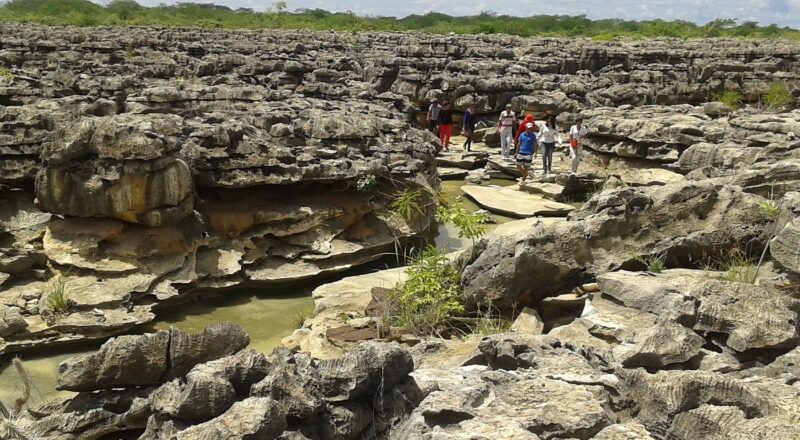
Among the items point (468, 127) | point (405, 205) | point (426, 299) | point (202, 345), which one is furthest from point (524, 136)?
point (202, 345)

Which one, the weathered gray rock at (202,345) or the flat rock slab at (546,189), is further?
the flat rock slab at (546,189)

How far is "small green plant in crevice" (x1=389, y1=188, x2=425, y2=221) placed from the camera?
8875 millimetres

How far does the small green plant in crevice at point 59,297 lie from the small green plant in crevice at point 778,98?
1670 cm

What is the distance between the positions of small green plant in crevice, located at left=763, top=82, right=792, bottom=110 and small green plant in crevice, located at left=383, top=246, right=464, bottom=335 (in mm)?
14201

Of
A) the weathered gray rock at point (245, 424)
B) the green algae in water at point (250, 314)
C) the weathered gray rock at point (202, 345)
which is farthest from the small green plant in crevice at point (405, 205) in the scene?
the weathered gray rock at point (245, 424)

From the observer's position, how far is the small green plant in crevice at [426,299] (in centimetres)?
625

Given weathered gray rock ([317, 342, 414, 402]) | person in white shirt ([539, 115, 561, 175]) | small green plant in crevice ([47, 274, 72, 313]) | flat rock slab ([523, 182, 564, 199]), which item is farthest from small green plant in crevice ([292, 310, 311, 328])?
person in white shirt ([539, 115, 561, 175])

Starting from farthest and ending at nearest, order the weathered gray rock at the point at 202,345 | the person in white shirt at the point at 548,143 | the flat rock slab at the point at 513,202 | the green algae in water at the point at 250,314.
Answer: the person in white shirt at the point at 548,143
the flat rock slab at the point at 513,202
the green algae in water at the point at 250,314
the weathered gray rock at the point at 202,345

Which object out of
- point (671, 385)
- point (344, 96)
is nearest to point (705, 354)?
point (671, 385)

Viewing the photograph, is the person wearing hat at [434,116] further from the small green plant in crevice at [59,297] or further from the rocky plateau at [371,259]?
the small green plant in crevice at [59,297]

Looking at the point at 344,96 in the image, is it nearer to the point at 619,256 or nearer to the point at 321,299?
the point at 321,299

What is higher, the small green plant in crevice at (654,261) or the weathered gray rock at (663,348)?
the weathered gray rock at (663,348)

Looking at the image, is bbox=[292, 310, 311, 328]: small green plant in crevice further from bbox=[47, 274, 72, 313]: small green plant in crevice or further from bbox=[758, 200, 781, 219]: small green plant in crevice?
bbox=[758, 200, 781, 219]: small green plant in crevice

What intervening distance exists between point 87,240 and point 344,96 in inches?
325
